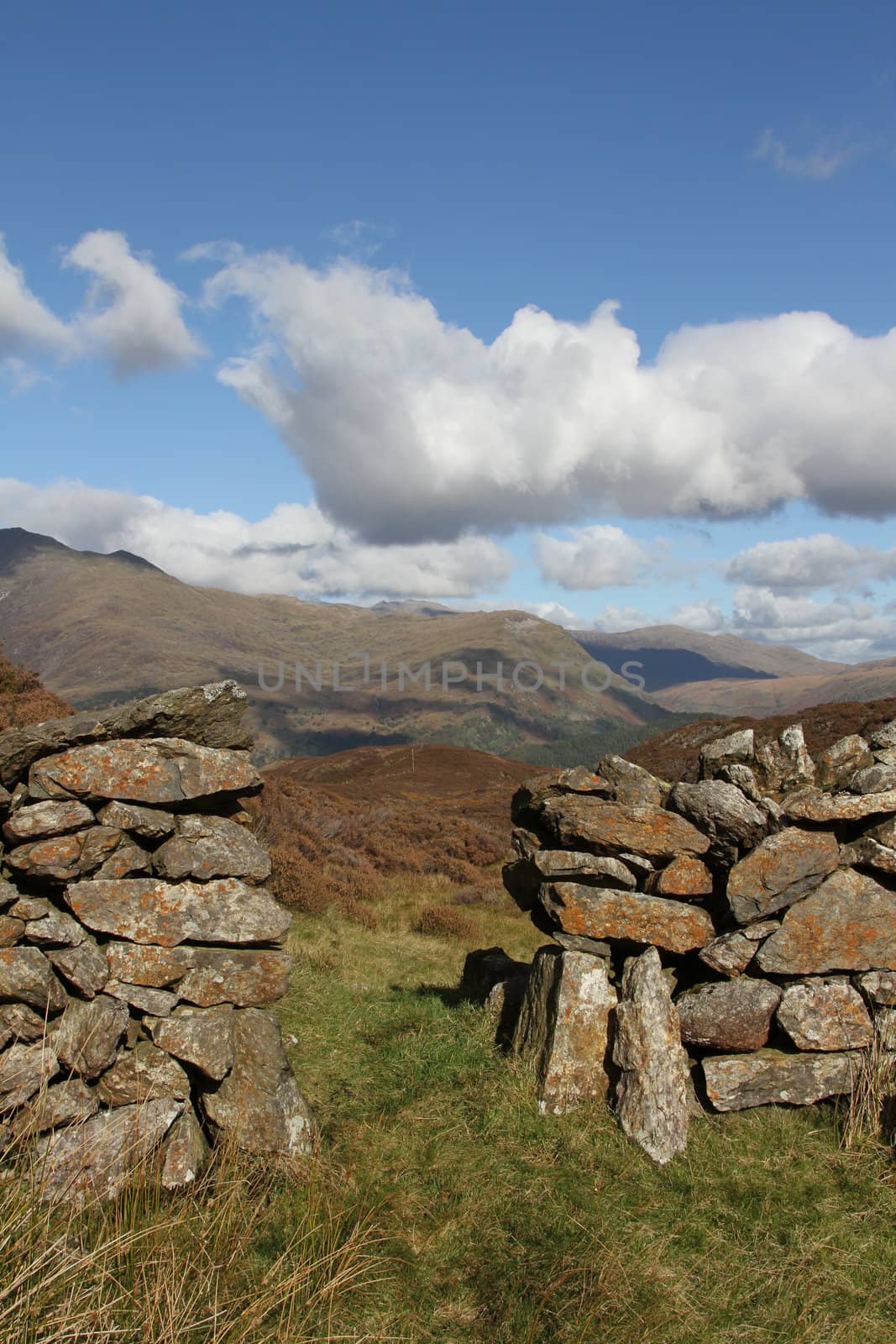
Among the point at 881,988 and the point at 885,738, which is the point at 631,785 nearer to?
the point at 885,738

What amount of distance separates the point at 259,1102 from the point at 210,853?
2187mm

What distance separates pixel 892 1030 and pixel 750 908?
1.61 metres

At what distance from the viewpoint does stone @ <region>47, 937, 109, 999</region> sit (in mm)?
6648

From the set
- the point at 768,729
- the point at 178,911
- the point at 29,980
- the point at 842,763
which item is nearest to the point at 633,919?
the point at 842,763

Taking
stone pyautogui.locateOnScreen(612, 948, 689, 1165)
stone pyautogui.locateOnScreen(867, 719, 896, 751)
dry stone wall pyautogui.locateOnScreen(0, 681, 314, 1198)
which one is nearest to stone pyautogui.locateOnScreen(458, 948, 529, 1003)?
stone pyautogui.locateOnScreen(612, 948, 689, 1165)

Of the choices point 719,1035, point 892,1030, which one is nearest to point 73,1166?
point 719,1035

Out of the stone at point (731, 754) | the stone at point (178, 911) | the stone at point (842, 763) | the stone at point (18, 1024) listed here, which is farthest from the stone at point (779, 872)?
the stone at point (18, 1024)

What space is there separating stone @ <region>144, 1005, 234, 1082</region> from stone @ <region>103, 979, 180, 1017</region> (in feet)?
0.27

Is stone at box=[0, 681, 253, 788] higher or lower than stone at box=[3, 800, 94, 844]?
higher

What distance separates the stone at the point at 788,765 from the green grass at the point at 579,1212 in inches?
129

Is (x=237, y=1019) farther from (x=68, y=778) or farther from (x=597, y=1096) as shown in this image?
(x=597, y=1096)

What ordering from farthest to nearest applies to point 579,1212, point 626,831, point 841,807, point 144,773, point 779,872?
point 626,831
point 841,807
point 779,872
point 144,773
point 579,1212

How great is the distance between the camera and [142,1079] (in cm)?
661

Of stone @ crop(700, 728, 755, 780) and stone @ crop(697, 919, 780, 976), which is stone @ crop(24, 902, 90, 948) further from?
stone @ crop(700, 728, 755, 780)
